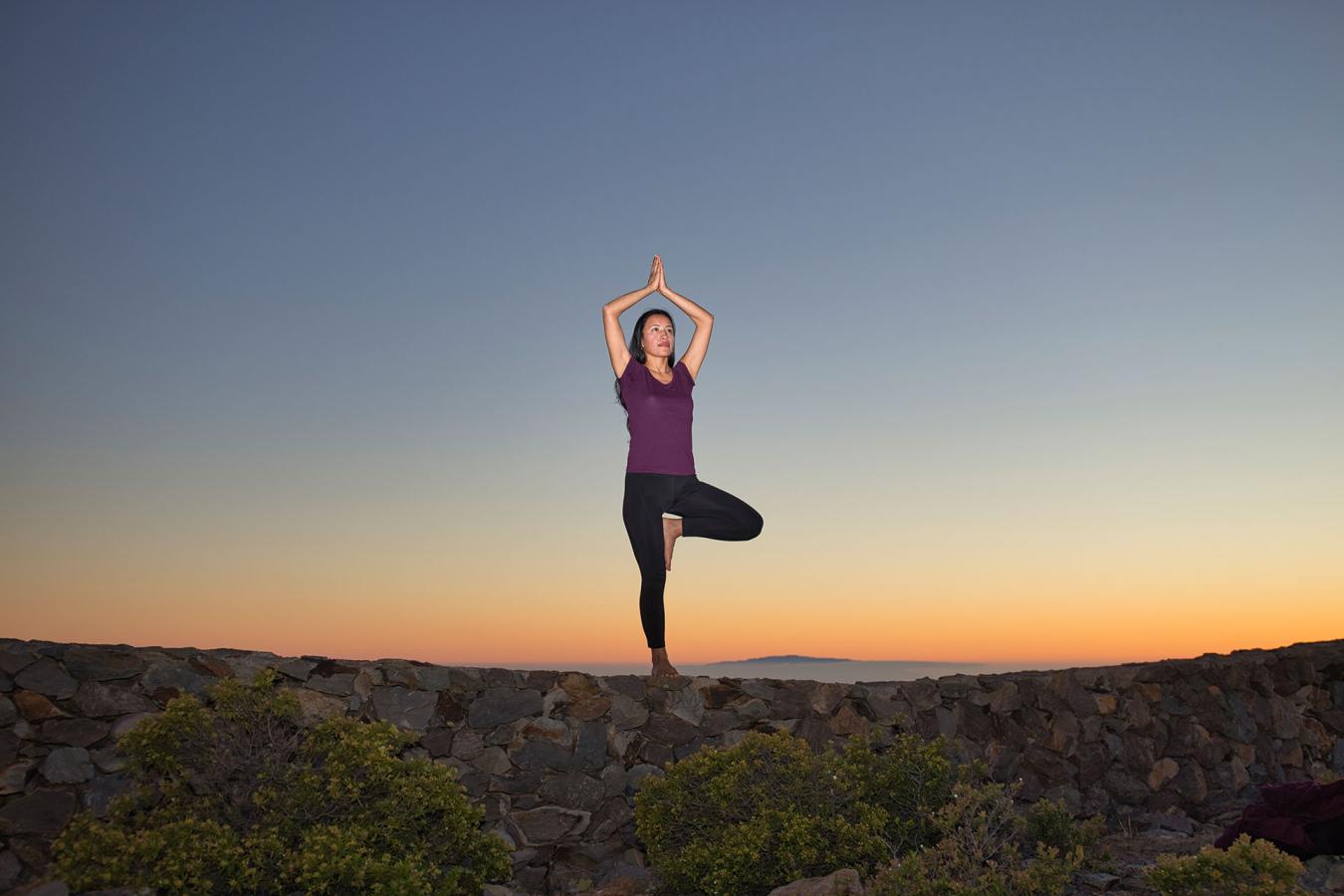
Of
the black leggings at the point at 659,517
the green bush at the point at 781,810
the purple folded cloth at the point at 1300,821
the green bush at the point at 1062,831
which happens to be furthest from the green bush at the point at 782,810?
the purple folded cloth at the point at 1300,821

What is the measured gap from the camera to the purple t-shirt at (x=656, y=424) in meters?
8.81

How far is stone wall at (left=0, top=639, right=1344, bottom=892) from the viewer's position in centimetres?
709

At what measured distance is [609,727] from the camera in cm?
A: 856

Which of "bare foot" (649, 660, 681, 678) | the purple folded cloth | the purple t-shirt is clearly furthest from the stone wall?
the purple folded cloth

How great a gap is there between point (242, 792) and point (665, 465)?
418 cm

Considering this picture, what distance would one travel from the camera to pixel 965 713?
10062 mm

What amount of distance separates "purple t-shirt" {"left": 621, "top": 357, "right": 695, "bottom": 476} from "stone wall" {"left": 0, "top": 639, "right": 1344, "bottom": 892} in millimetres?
1920

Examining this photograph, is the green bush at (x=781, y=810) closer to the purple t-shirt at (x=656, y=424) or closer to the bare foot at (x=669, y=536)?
the bare foot at (x=669, y=536)

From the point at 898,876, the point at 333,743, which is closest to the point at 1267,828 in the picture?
the point at 898,876

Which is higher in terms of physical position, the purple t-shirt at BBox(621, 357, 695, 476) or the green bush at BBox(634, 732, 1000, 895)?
the purple t-shirt at BBox(621, 357, 695, 476)

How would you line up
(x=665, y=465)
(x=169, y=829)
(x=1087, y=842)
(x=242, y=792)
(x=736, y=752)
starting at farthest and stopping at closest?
(x=665, y=465)
(x=1087, y=842)
(x=736, y=752)
(x=242, y=792)
(x=169, y=829)

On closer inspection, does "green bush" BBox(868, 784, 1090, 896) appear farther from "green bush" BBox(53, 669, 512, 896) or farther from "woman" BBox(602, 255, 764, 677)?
"woman" BBox(602, 255, 764, 677)

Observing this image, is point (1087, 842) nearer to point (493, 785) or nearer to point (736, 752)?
point (736, 752)

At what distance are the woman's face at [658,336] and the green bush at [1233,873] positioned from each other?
563 cm
